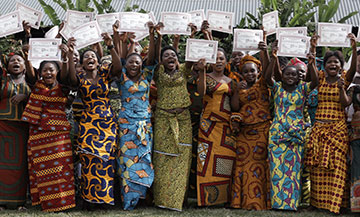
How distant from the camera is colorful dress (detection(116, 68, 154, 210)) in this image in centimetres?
570

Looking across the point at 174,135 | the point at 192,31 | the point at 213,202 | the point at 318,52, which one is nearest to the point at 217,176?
the point at 213,202

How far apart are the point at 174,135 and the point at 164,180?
51cm

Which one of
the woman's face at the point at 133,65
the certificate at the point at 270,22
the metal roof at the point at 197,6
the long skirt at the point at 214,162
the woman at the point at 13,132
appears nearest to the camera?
the woman at the point at 13,132

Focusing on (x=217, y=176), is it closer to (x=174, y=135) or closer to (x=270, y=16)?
(x=174, y=135)

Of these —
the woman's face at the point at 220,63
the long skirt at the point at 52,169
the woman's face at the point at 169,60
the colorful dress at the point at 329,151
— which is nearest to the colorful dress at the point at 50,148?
the long skirt at the point at 52,169

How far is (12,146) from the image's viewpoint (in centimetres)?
576

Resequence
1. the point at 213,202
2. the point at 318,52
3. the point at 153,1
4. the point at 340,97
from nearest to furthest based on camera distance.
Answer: the point at 340,97 → the point at 213,202 → the point at 318,52 → the point at 153,1

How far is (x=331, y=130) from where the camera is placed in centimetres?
564

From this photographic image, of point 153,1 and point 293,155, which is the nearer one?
A: point 293,155

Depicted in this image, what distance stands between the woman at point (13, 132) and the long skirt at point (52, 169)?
21 centimetres

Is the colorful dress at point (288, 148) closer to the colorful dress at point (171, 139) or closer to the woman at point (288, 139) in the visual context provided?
the woman at point (288, 139)

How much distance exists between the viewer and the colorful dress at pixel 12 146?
5.68 m

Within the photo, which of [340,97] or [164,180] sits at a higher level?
[340,97]

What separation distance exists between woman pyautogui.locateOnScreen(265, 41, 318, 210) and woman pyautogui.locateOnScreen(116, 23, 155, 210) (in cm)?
136
